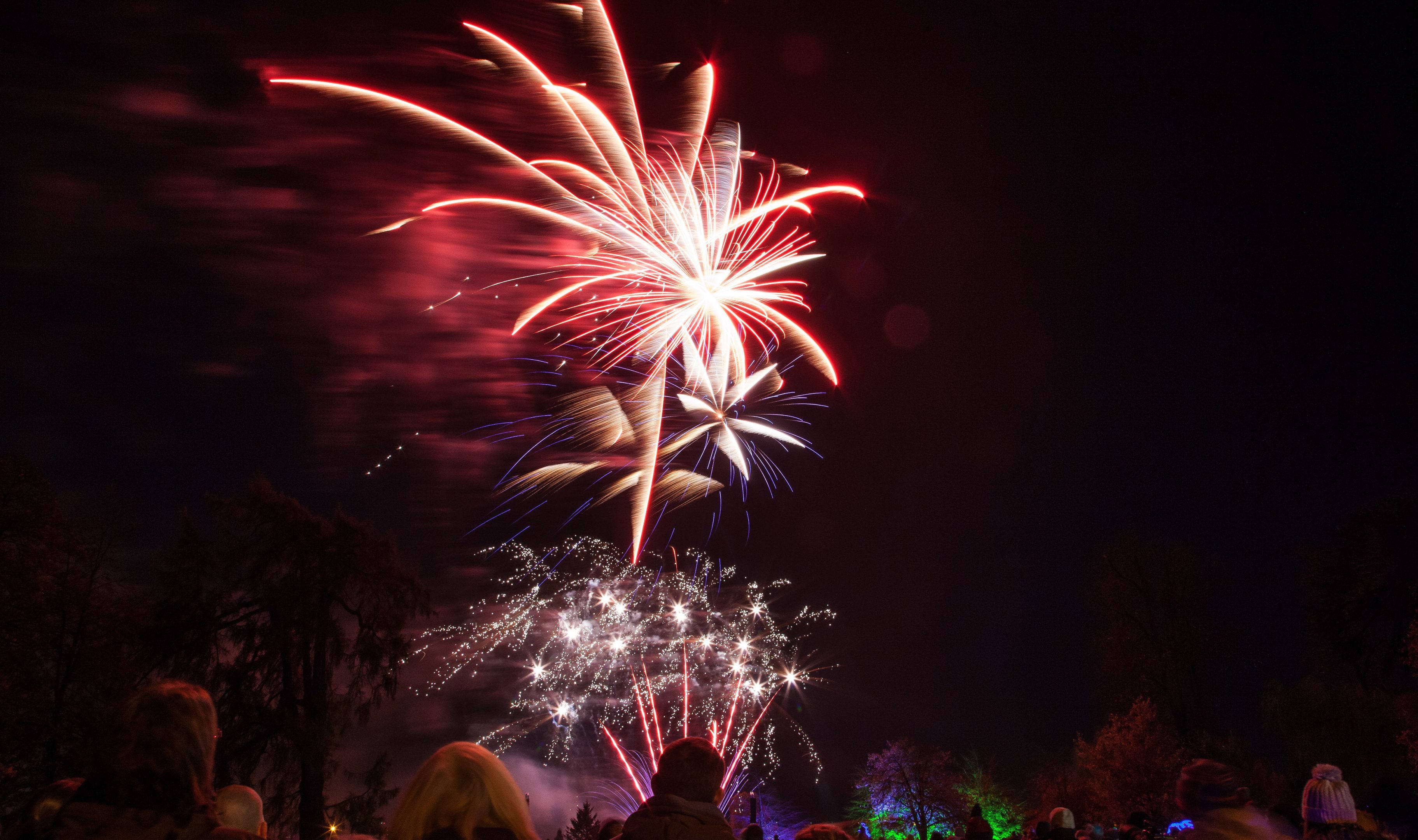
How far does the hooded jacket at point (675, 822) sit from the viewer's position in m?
3.01

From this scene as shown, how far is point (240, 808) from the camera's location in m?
3.88

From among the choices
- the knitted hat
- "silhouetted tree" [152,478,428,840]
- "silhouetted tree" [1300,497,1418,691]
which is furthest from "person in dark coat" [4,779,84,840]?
"silhouetted tree" [1300,497,1418,691]

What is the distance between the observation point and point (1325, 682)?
28.6m

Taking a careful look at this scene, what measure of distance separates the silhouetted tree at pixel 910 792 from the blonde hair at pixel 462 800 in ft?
145

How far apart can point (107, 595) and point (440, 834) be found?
2095cm

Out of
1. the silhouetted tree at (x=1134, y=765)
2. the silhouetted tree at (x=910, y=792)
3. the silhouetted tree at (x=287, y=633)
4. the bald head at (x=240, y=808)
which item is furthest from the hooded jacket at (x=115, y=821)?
the silhouetted tree at (x=910, y=792)

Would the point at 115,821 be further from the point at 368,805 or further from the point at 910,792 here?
the point at 910,792

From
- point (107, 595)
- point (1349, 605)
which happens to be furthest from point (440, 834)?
point (1349, 605)

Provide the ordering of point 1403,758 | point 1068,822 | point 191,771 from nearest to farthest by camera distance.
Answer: point 191,771, point 1068,822, point 1403,758

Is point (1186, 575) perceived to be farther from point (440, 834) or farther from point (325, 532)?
point (440, 834)

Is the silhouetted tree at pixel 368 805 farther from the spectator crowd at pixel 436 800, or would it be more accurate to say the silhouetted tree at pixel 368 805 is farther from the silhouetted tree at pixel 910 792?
the silhouetted tree at pixel 910 792

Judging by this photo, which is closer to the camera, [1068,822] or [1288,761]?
[1068,822]

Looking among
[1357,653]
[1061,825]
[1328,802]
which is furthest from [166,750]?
[1357,653]

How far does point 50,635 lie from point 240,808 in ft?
60.5
